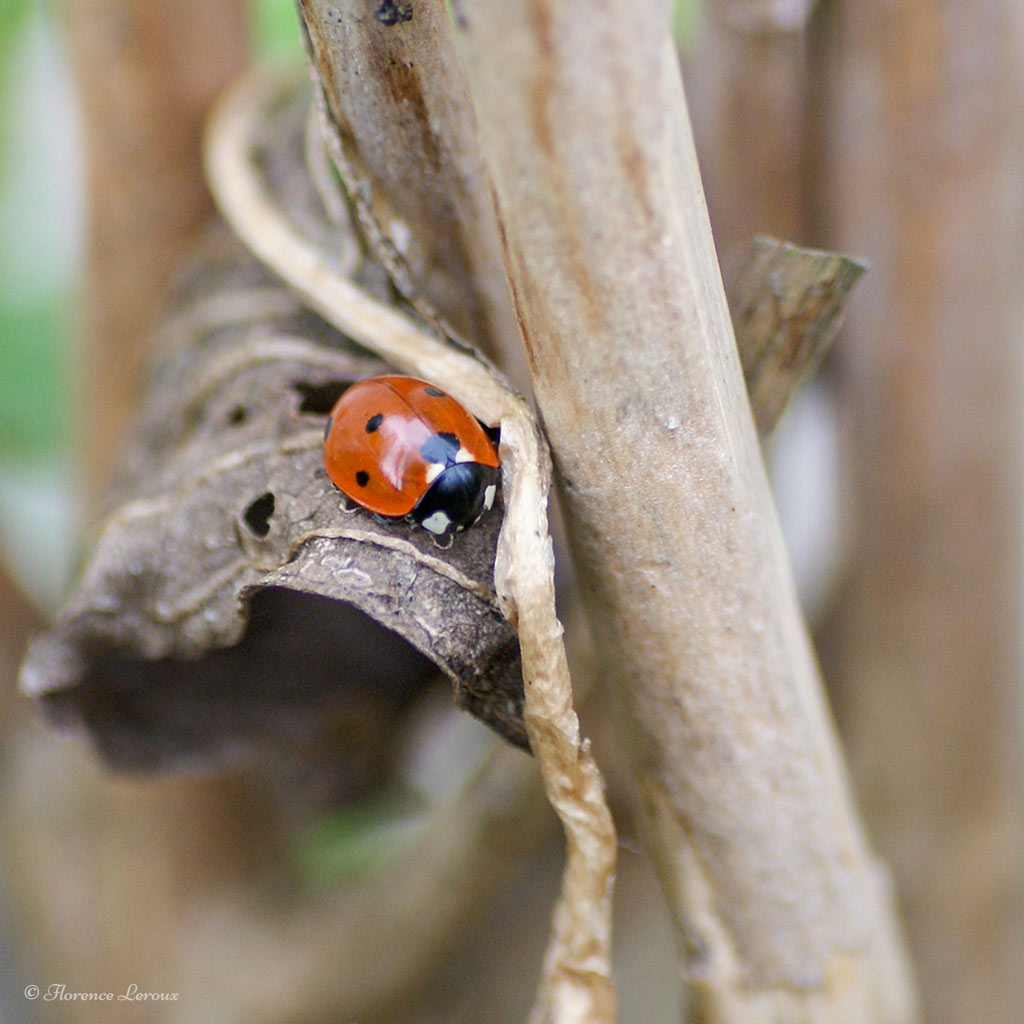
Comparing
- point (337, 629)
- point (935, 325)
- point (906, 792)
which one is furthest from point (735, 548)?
point (906, 792)

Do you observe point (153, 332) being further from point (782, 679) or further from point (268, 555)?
point (782, 679)

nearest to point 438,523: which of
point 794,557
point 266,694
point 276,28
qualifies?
point 266,694

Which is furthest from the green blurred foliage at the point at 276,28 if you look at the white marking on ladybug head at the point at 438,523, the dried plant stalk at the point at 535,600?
the white marking on ladybug head at the point at 438,523

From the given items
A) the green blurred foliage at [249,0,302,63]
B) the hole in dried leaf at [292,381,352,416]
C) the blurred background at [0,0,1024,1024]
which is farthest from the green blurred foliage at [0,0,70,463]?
the hole in dried leaf at [292,381,352,416]

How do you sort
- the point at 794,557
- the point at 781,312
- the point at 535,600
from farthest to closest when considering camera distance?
the point at 794,557, the point at 781,312, the point at 535,600

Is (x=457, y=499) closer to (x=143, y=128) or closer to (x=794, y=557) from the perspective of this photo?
(x=143, y=128)

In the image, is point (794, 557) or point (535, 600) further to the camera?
point (794, 557)

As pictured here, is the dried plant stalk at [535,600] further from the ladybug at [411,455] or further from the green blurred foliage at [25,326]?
the green blurred foliage at [25,326]
